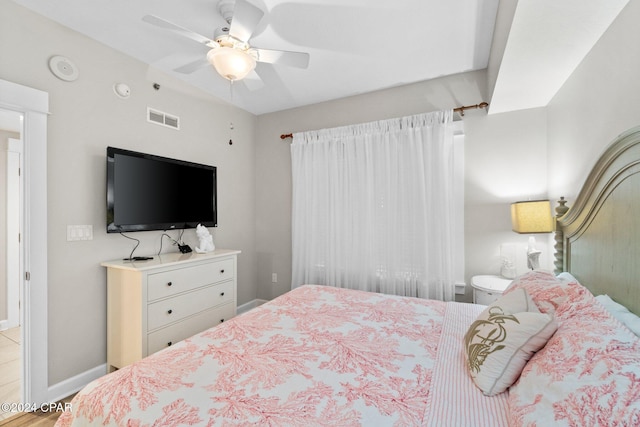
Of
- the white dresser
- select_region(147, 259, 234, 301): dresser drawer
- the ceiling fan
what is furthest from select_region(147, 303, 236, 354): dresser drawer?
the ceiling fan

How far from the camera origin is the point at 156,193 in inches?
100

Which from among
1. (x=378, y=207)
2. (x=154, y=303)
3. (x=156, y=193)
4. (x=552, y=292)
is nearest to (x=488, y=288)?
(x=552, y=292)

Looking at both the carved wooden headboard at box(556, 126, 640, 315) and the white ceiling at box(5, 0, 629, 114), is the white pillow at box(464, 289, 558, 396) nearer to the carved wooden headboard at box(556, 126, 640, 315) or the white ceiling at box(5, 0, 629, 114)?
the carved wooden headboard at box(556, 126, 640, 315)

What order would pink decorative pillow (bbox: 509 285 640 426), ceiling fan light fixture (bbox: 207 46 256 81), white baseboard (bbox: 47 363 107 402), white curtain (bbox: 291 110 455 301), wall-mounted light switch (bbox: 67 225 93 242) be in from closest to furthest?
pink decorative pillow (bbox: 509 285 640 426), ceiling fan light fixture (bbox: 207 46 256 81), white baseboard (bbox: 47 363 107 402), wall-mounted light switch (bbox: 67 225 93 242), white curtain (bbox: 291 110 455 301)

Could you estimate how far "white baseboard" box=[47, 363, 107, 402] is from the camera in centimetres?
198

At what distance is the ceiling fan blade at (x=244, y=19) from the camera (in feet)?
5.07

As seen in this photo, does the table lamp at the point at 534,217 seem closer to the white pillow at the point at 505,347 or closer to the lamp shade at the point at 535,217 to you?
the lamp shade at the point at 535,217

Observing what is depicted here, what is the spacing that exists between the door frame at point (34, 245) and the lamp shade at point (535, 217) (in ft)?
11.1

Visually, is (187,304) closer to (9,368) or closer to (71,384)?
(71,384)

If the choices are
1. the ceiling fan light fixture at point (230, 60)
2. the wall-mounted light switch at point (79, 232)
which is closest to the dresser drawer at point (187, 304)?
the wall-mounted light switch at point (79, 232)

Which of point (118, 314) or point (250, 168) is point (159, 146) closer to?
point (250, 168)

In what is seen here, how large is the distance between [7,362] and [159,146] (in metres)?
2.25

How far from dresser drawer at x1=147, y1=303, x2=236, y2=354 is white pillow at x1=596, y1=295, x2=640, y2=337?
2639mm

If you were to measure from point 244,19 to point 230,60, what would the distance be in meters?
0.25
